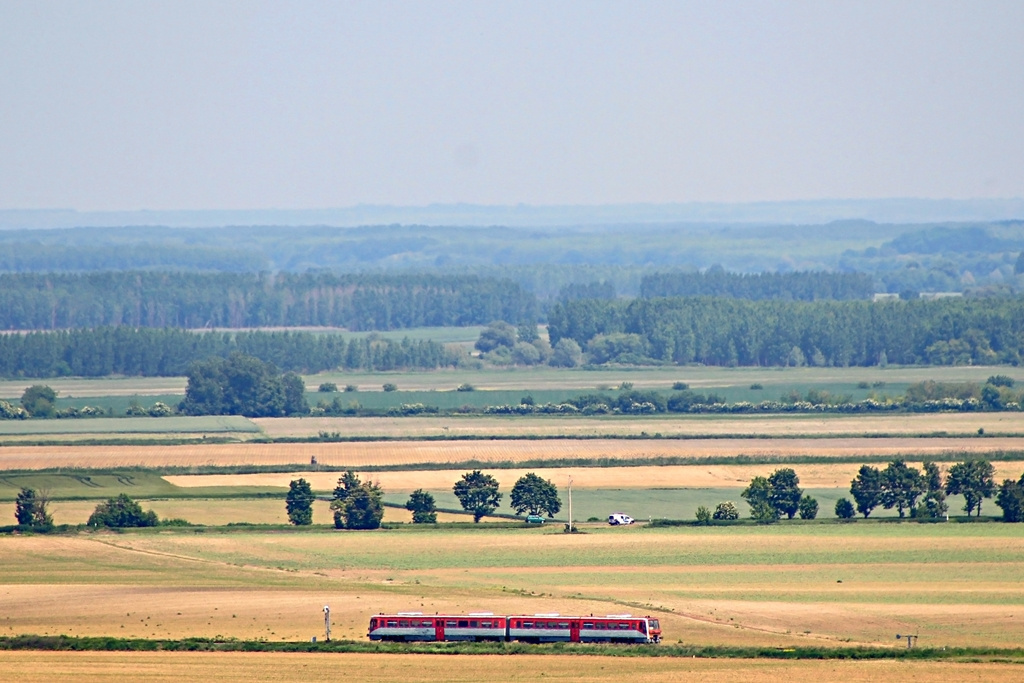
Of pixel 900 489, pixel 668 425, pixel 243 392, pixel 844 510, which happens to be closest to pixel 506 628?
pixel 844 510

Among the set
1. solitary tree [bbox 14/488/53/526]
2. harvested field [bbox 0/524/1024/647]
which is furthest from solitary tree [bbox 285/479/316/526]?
solitary tree [bbox 14/488/53/526]

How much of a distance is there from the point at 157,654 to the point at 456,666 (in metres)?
7.87

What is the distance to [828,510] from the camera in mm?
70438

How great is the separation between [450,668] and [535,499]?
25419 mm

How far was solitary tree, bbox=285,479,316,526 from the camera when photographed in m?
67.9

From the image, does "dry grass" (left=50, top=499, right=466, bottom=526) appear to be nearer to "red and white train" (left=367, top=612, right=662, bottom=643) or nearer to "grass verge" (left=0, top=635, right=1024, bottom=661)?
"grass verge" (left=0, top=635, right=1024, bottom=661)

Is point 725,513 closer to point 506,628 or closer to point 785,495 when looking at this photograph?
point 785,495

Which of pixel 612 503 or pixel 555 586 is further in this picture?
pixel 612 503

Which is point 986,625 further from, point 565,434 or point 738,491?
point 565,434

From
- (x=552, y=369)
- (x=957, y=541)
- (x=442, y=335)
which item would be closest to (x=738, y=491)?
(x=957, y=541)

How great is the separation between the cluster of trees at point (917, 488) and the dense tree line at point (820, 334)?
77.3 meters

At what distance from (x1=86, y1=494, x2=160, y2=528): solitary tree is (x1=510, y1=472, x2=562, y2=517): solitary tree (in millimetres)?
14081

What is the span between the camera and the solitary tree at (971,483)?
69000 millimetres

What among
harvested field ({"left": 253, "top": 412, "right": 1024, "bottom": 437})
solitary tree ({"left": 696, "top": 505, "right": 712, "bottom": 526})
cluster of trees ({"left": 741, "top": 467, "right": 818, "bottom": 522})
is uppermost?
harvested field ({"left": 253, "top": 412, "right": 1024, "bottom": 437})
